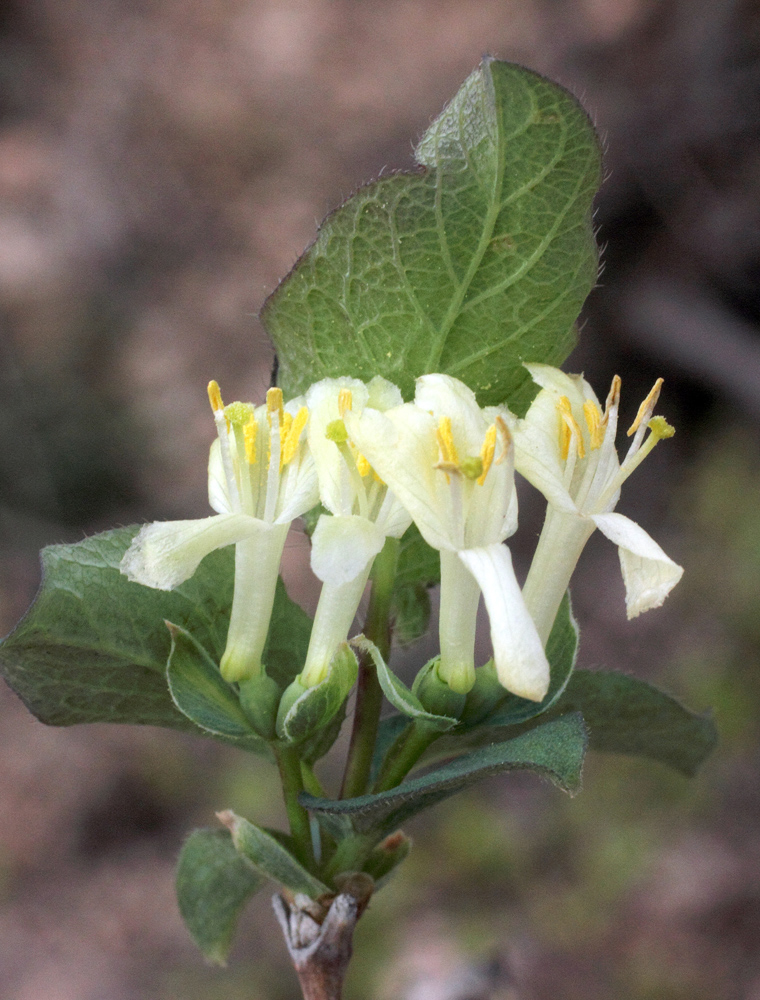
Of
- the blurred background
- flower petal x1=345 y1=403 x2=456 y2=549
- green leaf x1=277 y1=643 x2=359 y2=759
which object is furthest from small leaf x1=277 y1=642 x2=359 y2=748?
the blurred background

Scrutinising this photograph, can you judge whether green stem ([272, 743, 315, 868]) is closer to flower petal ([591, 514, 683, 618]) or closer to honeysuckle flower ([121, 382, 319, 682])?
honeysuckle flower ([121, 382, 319, 682])

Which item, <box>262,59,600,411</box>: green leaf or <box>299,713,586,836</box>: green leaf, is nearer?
<box>299,713,586,836</box>: green leaf

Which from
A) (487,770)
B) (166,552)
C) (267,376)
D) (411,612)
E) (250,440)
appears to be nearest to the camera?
(487,770)

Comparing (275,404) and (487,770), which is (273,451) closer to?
(275,404)

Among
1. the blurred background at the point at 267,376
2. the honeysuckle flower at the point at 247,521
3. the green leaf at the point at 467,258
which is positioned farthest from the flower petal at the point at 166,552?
the blurred background at the point at 267,376

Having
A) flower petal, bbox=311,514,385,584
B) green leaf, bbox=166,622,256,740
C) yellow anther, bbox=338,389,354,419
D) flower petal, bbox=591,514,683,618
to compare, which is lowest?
green leaf, bbox=166,622,256,740

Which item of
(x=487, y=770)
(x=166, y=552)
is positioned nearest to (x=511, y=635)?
(x=487, y=770)

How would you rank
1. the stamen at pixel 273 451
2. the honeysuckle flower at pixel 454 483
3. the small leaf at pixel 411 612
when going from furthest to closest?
the small leaf at pixel 411 612 < the stamen at pixel 273 451 < the honeysuckle flower at pixel 454 483

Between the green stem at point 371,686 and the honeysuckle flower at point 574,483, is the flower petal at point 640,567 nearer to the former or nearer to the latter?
the honeysuckle flower at point 574,483
